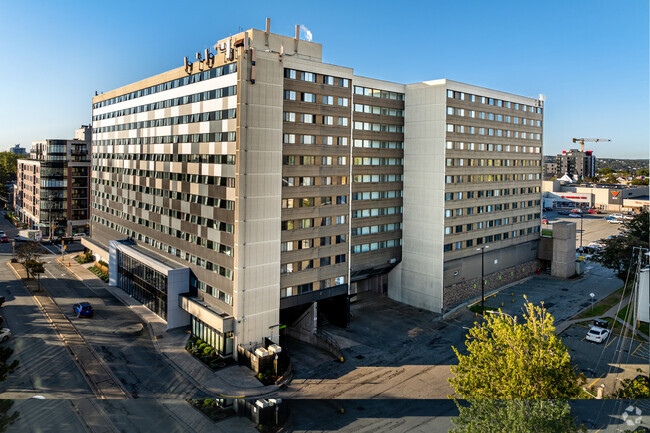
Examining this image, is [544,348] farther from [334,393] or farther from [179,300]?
[179,300]

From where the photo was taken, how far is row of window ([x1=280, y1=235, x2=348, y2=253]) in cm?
4556

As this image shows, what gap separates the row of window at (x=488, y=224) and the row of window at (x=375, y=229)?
6725mm

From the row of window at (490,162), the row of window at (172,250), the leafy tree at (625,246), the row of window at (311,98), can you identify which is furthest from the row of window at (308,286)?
the leafy tree at (625,246)

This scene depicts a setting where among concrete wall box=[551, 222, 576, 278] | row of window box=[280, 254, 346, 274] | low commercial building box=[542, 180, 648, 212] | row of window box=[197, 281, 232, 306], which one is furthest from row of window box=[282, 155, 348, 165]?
low commercial building box=[542, 180, 648, 212]

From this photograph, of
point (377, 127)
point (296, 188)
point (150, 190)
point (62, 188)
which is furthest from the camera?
point (62, 188)

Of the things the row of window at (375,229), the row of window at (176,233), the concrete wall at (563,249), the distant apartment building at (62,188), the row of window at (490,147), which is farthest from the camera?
the distant apartment building at (62,188)

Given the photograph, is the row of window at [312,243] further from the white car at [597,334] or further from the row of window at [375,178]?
A: the white car at [597,334]

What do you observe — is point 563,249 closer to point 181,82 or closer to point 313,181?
point 313,181

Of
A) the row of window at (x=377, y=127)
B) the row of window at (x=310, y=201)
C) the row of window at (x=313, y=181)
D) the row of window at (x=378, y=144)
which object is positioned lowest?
the row of window at (x=310, y=201)

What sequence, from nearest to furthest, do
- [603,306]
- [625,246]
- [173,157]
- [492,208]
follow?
[173,157]
[603,306]
[625,246]
[492,208]

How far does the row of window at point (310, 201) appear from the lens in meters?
45.4

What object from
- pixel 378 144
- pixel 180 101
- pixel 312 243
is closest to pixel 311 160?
pixel 312 243

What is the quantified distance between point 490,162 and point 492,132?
4462mm

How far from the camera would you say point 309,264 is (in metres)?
47.7
